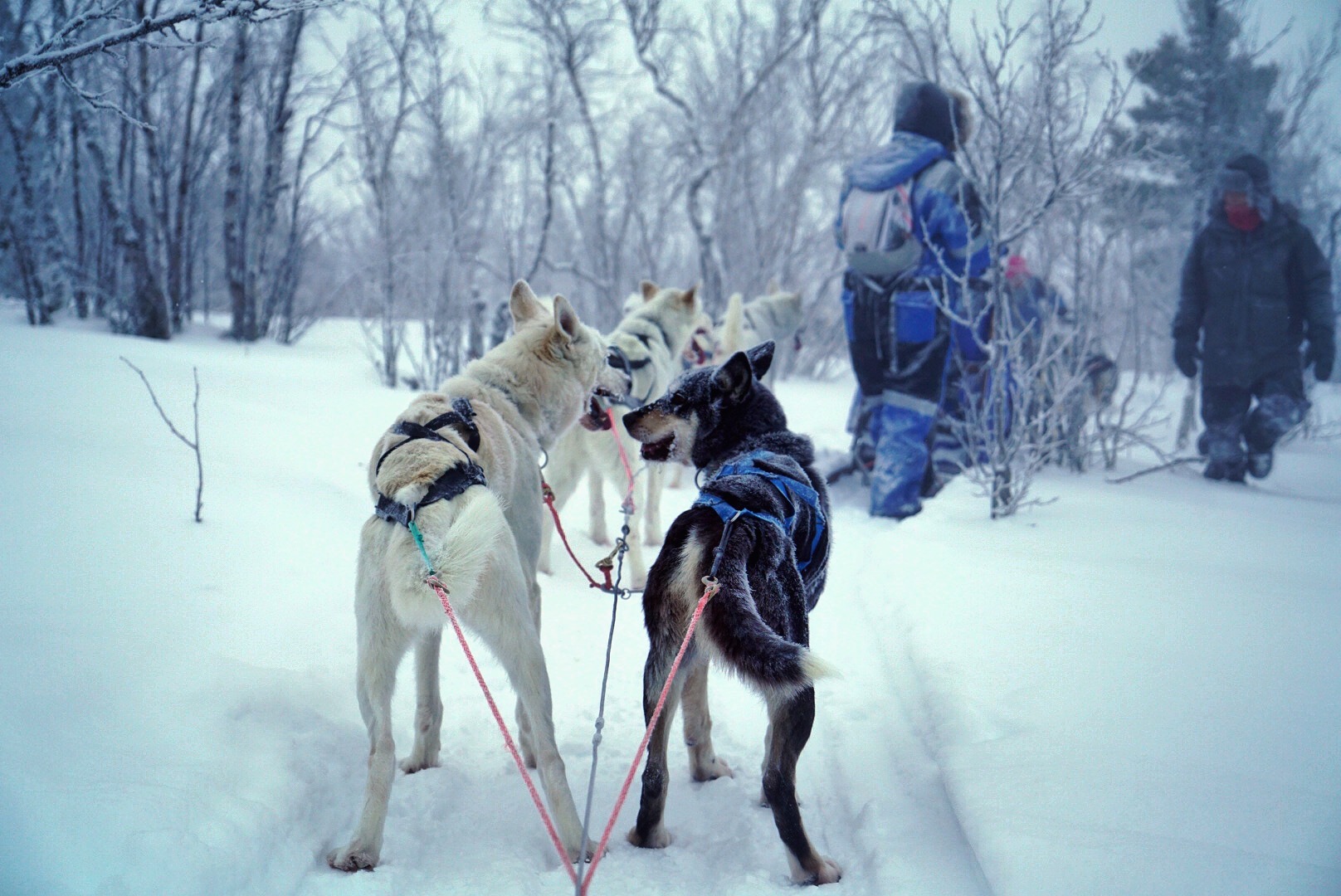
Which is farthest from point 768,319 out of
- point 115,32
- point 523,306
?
point 115,32

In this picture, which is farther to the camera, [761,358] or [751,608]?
[761,358]

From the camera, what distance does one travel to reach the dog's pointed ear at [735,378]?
2.72 metres

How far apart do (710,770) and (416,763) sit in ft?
3.63

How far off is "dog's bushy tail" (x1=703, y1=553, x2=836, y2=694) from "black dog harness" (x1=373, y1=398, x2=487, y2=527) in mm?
905

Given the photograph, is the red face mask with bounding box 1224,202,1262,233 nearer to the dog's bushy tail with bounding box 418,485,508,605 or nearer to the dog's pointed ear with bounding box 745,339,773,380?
the dog's pointed ear with bounding box 745,339,773,380

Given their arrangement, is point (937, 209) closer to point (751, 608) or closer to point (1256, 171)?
point (1256, 171)

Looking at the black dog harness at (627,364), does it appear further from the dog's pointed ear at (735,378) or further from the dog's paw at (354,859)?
the dog's paw at (354,859)

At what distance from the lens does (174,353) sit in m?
7.20

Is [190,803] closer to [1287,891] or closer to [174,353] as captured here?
[1287,891]

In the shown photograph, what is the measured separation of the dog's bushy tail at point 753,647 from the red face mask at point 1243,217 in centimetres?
639

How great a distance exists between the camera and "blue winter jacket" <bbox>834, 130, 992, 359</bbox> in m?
5.64

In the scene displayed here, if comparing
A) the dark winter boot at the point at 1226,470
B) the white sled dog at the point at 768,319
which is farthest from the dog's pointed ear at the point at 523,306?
the dark winter boot at the point at 1226,470

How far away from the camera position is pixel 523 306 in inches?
150

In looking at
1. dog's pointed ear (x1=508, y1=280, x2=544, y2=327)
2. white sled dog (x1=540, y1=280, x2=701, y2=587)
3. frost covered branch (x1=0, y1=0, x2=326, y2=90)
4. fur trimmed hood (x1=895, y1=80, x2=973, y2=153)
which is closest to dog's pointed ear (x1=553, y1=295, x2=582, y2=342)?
dog's pointed ear (x1=508, y1=280, x2=544, y2=327)
